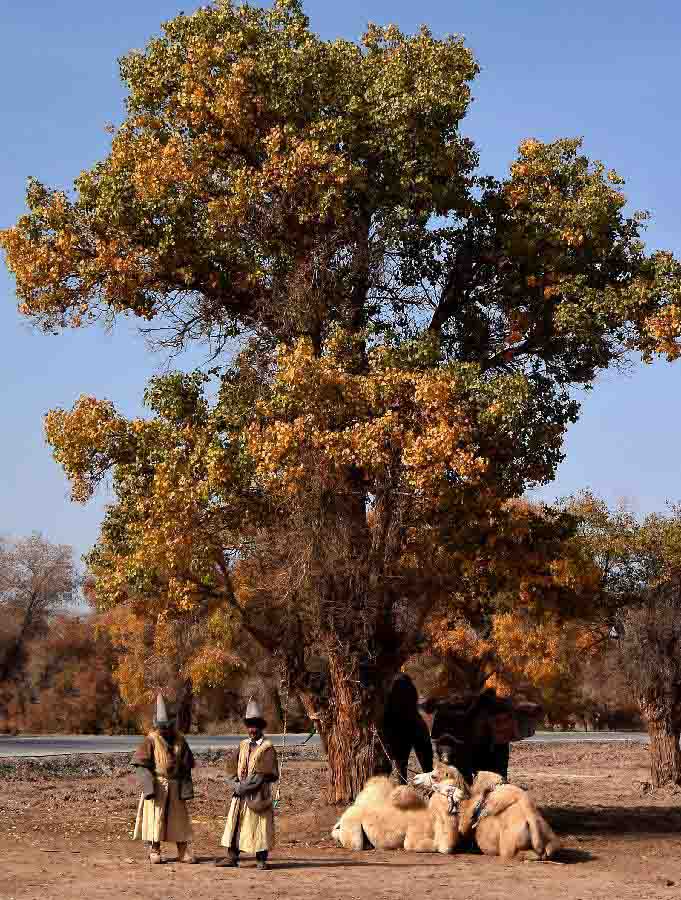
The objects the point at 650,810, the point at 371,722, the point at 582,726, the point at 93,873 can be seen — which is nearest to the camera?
the point at 93,873

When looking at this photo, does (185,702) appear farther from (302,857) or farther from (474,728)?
(302,857)

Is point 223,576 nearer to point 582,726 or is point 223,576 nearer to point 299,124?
point 299,124

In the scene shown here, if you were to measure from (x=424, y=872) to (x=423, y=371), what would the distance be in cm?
659

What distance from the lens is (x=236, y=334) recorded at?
20453mm

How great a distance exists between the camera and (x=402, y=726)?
20078 millimetres

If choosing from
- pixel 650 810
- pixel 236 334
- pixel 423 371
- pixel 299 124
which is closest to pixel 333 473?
pixel 423 371

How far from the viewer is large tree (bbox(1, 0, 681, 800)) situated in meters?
17.7

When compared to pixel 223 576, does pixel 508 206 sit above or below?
above

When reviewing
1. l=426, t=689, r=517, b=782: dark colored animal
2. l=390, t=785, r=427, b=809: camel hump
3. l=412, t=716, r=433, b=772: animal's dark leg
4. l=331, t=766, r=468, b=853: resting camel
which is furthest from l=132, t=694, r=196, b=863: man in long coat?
l=426, t=689, r=517, b=782: dark colored animal

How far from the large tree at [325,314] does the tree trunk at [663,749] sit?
31.9ft

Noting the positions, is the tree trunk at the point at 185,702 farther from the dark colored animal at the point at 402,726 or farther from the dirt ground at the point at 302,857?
the dark colored animal at the point at 402,726

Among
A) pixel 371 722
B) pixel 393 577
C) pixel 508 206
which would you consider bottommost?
pixel 371 722

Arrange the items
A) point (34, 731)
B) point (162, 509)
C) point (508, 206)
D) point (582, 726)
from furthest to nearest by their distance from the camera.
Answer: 1. point (582, 726)
2. point (34, 731)
3. point (508, 206)
4. point (162, 509)

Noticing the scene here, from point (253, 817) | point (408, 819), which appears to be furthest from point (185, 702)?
point (253, 817)
